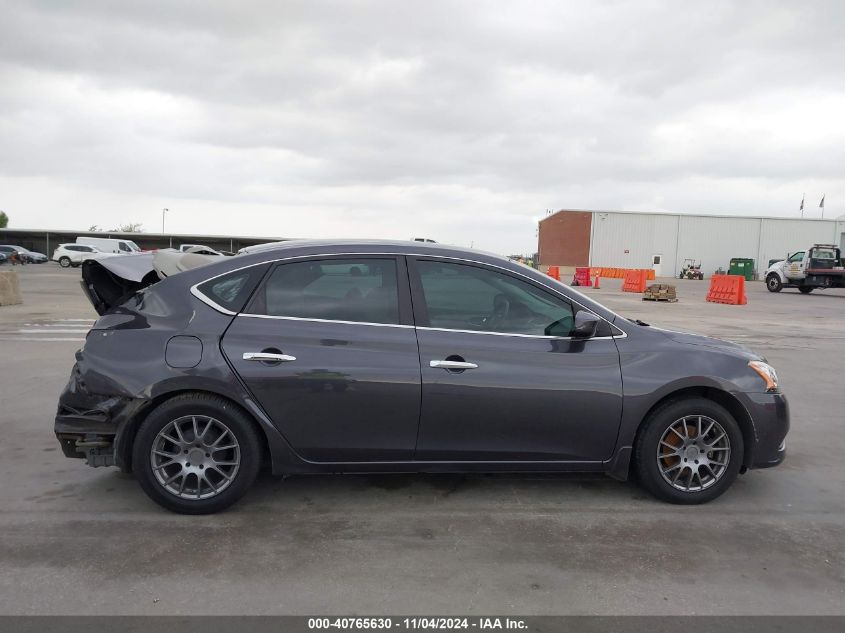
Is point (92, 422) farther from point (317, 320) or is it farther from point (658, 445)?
point (658, 445)

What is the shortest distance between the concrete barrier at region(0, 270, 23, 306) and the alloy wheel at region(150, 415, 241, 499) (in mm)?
15258

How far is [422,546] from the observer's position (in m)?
3.49

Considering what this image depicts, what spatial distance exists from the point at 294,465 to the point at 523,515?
1.44m

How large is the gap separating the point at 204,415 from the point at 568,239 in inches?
2592

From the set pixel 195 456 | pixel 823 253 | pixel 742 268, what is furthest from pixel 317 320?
pixel 742 268

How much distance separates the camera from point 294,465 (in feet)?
12.6

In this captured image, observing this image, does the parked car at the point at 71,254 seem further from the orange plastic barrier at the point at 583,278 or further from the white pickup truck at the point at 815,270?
the white pickup truck at the point at 815,270

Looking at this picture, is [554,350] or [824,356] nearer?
[554,350]

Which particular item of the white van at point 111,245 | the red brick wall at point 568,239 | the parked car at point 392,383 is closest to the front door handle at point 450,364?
the parked car at point 392,383

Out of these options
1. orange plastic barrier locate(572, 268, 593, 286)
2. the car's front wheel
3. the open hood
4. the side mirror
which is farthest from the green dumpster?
the open hood

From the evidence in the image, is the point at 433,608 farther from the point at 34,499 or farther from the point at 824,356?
the point at 824,356

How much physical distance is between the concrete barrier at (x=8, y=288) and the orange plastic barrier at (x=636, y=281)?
2399 centimetres

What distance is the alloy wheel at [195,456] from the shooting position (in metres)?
3.76

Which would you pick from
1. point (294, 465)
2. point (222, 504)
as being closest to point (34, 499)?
point (222, 504)
